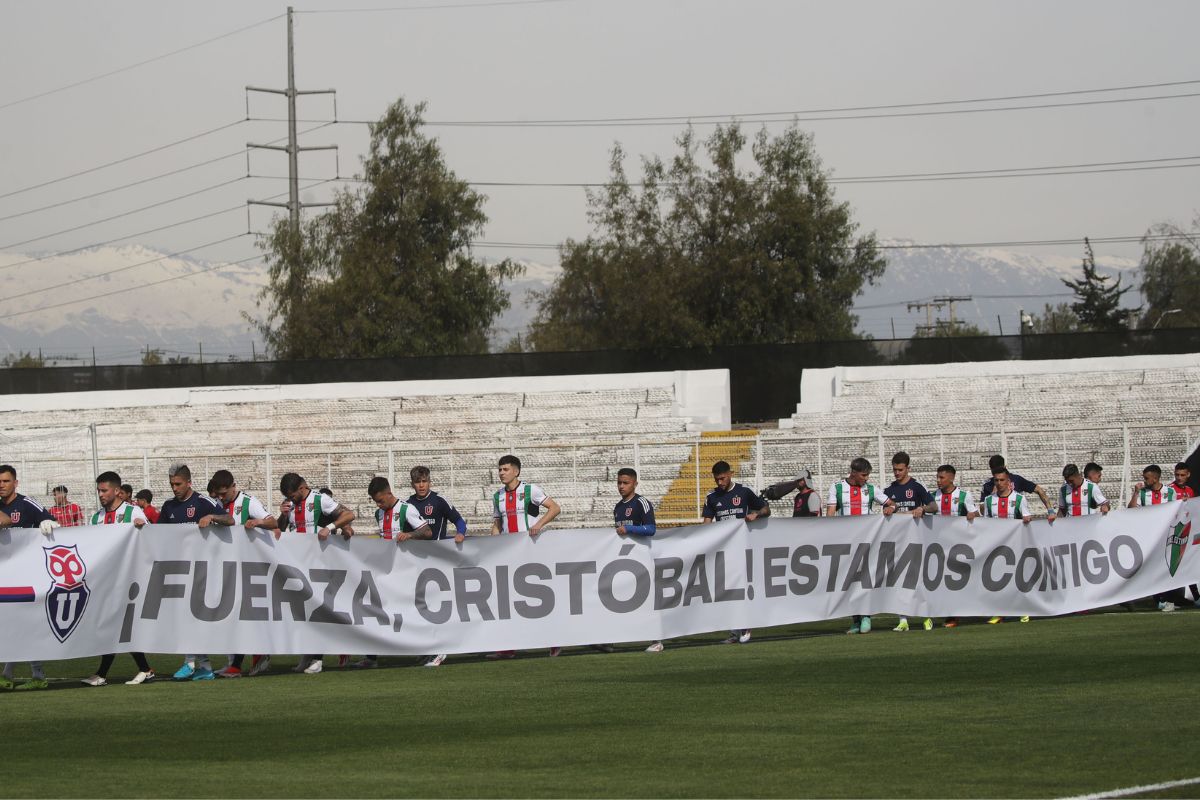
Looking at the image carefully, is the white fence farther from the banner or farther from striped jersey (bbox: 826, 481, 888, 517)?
the banner

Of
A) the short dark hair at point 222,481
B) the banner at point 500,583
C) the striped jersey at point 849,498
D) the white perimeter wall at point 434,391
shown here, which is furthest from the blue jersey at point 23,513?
the white perimeter wall at point 434,391

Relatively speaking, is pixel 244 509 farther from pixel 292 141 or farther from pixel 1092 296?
pixel 1092 296

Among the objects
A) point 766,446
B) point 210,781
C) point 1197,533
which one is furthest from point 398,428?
point 210,781

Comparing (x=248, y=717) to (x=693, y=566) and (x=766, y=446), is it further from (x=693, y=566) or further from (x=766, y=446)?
(x=766, y=446)

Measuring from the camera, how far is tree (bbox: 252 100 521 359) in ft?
175

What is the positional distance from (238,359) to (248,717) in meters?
37.5

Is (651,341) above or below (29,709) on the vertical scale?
above

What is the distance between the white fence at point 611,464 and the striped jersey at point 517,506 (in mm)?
13750

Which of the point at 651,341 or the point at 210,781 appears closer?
the point at 210,781

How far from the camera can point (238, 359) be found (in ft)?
153

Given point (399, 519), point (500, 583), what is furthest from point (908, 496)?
point (399, 519)

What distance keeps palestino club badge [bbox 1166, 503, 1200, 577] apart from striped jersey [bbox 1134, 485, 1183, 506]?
1.08m

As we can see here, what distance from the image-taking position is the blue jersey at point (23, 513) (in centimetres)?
1327

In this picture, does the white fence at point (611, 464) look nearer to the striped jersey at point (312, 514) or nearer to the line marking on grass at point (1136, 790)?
the striped jersey at point (312, 514)
